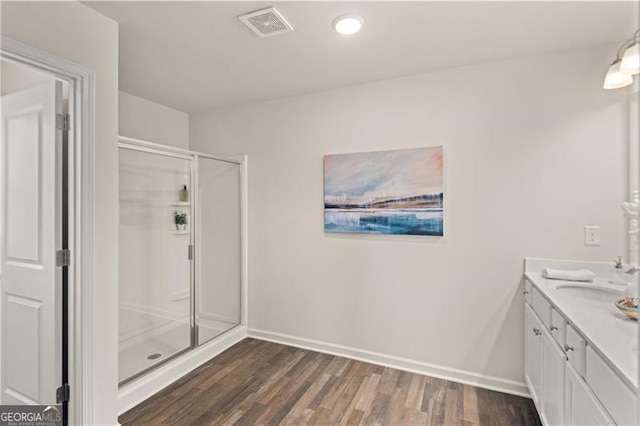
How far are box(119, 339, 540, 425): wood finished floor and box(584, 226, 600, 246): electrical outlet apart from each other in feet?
3.97

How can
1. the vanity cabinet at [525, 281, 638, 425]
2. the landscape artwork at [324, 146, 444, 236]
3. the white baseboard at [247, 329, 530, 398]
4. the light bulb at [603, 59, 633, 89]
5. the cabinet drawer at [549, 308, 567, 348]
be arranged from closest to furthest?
the vanity cabinet at [525, 281, 638, 425], the cabinet drawer at [549, 308, 567, 348], the light bulb at [603, 59, 633, 89], the white baseboard at [247, 329, 530, 398], the landscape artwork at [324, 146, 444, 236]

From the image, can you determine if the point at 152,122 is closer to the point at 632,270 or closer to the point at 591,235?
the point at 591,235

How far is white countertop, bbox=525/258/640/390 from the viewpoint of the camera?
1000 mm

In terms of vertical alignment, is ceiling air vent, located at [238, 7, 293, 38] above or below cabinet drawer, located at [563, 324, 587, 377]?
above

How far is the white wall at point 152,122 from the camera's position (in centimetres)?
309

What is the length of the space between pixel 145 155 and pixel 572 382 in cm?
329

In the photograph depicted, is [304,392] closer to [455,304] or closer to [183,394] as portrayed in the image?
[183,394]

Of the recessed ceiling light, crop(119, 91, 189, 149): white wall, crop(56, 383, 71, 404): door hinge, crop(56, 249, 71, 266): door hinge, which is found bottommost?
crop(56, 383, 71, 404): door hinge

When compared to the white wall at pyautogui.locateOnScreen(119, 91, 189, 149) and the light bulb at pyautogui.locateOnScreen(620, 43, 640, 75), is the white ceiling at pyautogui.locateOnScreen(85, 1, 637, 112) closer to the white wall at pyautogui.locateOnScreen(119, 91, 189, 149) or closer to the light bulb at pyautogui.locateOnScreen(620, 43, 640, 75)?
the light bulb at pyautogui.locateOnScreen(620, 43, 640, 75)

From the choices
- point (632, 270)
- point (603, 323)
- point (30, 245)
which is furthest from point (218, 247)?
point (632, 270)

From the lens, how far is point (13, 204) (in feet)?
6.35

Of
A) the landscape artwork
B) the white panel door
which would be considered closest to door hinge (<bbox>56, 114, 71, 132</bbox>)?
the white panel door

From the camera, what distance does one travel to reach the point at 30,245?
1.86 m

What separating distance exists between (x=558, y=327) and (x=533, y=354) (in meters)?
0.63
